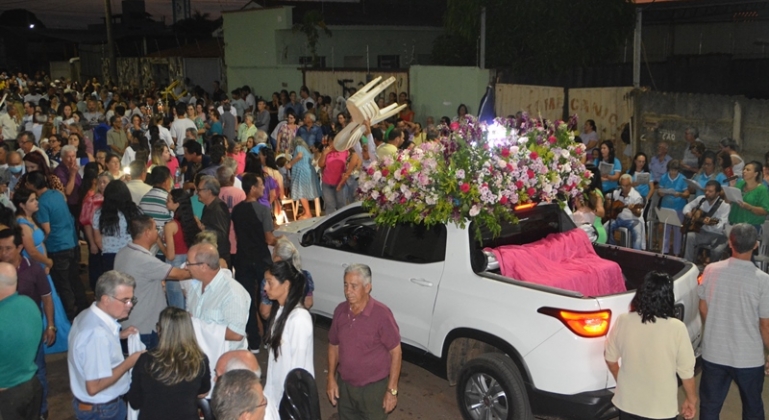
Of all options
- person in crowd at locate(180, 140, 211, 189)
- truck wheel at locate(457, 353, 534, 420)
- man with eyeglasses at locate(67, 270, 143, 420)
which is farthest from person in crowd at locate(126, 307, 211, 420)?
person in crowd at locate(180, 140, 211, 189)

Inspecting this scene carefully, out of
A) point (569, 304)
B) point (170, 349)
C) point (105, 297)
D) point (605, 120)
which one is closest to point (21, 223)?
point (105, 297)

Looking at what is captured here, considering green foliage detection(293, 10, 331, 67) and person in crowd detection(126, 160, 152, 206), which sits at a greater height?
green foliage detection(293, 10, 331, 67)

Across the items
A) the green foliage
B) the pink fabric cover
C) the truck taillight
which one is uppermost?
the green foliage

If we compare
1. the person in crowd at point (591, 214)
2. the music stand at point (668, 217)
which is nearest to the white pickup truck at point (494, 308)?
the person in crowd at point (591, 214)

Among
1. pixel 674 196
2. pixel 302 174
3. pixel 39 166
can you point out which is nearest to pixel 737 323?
pixel 674 196

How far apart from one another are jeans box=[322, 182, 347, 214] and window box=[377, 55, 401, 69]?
629 inches

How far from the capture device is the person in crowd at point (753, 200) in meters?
8.99

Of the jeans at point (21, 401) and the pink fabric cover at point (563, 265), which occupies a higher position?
the pink fabric cover at point (563, 265)

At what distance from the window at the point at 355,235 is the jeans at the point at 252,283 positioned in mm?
734

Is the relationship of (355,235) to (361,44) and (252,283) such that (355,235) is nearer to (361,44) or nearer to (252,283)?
(252,283)

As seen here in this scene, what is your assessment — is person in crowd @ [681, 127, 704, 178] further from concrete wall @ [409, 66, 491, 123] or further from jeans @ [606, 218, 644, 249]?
concrete wall @ [409, 66, 491, 123]

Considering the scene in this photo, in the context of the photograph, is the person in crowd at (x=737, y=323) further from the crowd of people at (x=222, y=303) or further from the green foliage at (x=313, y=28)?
the green foliage at (x=313, y=28)

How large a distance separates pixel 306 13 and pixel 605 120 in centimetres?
1348

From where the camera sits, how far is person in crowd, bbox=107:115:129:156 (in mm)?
13875
